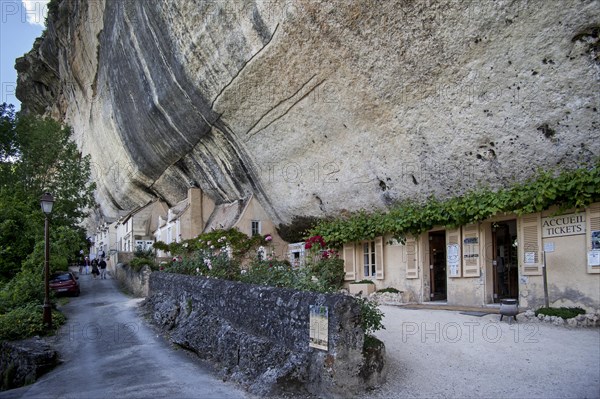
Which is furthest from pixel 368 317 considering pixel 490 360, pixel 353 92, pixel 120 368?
pixel 353 92

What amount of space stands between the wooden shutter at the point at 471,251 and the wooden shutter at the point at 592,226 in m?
2.84

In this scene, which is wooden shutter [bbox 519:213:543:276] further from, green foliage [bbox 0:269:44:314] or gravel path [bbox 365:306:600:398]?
green foliage [bbox 0:269:44:314]

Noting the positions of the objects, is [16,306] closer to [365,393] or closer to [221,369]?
[221,369]

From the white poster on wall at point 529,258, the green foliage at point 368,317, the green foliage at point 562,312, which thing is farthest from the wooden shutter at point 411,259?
the green foliage at point 368,317

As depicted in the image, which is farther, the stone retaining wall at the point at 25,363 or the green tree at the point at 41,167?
the green tree at the point at 41,167

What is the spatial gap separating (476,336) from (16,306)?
1197cm

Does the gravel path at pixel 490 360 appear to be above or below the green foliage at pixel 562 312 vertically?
below

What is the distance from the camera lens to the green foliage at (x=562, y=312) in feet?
29.5

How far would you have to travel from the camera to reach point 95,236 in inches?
1935

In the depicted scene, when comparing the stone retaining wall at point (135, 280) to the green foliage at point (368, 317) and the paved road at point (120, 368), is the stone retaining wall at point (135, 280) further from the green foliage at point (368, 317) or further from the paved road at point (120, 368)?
the green foliage at point (368, 317)

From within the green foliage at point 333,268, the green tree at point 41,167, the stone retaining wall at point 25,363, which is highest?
the green tree at point 41,167

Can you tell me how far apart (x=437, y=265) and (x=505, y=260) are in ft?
6.74

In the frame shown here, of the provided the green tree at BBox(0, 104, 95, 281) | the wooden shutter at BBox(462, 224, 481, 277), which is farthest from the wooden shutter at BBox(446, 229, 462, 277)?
the green tree at BBox(0, 104, 95, 281)

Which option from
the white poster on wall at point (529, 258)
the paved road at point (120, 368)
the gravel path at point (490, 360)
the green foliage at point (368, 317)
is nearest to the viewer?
the gravel path at point (490, 360)
